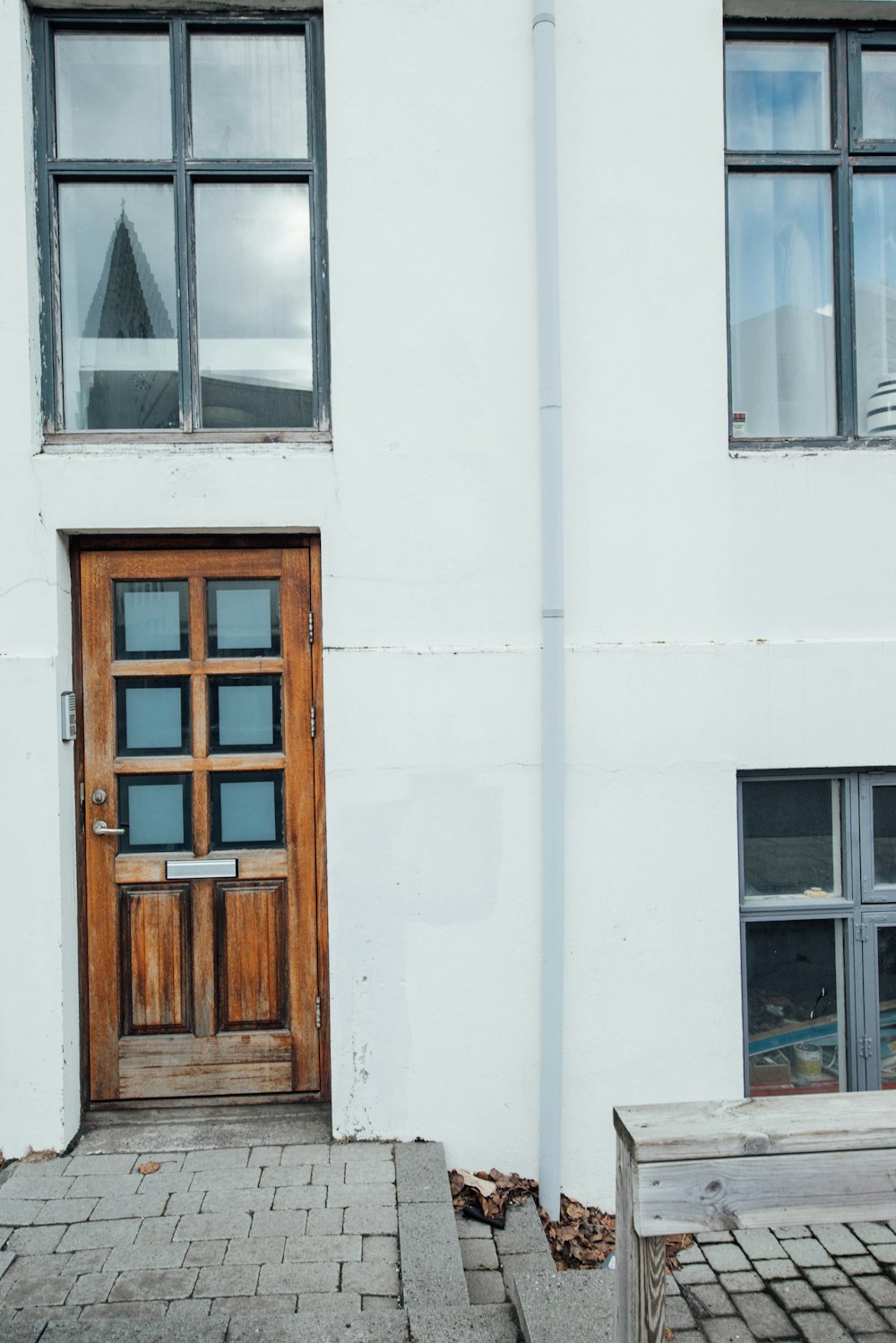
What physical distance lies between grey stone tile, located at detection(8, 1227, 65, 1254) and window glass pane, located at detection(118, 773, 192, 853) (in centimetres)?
135

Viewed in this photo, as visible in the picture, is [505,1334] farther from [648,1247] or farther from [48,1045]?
[48,1045]

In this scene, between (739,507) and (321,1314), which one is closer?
(321,1314)

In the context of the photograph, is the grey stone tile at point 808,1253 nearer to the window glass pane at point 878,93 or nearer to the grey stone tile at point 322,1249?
the grey stone tile at point 322,1249

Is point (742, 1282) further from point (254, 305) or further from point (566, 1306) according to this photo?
point (254, 305)

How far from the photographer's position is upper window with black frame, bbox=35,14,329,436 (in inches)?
149

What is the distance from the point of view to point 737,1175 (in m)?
2.01

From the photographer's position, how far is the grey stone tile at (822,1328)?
2.87 m

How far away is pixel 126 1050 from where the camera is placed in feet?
12.5

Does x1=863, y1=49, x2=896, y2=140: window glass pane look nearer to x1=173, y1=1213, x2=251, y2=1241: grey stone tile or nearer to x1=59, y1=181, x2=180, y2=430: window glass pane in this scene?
x1=59, y1=181, x2=180, y2=430: window glass pane

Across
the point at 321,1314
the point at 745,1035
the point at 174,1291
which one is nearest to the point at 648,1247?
the point at 321,1314

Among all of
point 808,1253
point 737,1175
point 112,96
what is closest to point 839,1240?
point 808,1253

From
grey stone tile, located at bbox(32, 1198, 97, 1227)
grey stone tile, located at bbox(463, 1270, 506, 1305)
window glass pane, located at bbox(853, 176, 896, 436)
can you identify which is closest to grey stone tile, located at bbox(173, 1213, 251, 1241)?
grey stone tile, located at bbox(32, 1198, 97, 1227)

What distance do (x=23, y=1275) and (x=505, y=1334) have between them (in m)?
1.52

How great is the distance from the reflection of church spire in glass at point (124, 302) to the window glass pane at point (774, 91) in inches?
100
